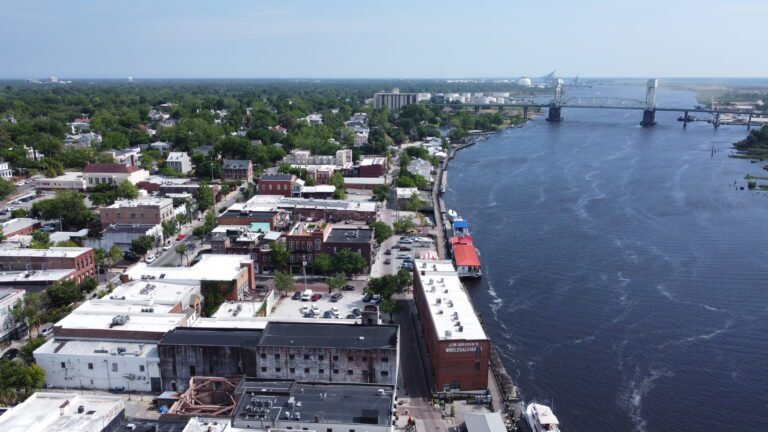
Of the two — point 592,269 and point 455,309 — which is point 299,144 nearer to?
point 592,269

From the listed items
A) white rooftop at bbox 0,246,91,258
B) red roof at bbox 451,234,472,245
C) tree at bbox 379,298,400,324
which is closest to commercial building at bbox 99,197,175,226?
white rooftop at bbox 0,246,91,258

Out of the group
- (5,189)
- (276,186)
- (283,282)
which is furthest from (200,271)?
(5,189)

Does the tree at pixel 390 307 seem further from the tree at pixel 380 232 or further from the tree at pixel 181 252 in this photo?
the tree at pixel 181 252

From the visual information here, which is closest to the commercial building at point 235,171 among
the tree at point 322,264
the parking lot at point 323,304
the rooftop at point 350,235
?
the rooftop at point 350,235

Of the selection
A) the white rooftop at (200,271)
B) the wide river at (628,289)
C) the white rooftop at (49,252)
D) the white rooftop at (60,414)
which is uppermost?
the white rooftop at (49,252)

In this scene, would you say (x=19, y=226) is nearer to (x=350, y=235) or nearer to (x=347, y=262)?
(x=350, y=235)

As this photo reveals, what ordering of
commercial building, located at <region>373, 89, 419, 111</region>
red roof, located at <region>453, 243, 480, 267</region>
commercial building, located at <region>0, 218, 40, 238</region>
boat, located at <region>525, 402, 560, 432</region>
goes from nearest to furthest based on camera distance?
1. boat, located at <region>525, 402, 560, 432</region>
2. red roof, located at <region>453, 243, 480, 267</region>
3. commercial building, located at <region>0, 218, 40, 238</region>
4. commercial building, located at <region>373, 89, 419, 111</region>

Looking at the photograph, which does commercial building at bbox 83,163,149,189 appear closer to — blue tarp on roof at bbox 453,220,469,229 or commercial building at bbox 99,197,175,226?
commercial building at bbox 99,197,175,226
